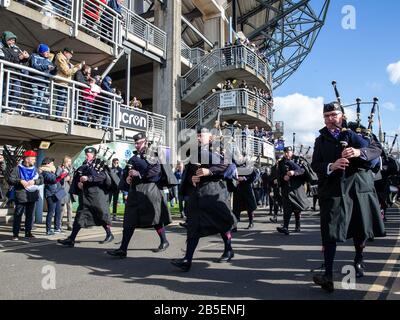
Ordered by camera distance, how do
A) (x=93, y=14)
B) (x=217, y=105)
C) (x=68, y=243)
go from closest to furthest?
(x=68, y=243)
(x=93, y=14)
(x=217, y=105)

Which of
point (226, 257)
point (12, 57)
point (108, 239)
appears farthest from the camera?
point (12, 57)

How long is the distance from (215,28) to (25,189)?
22.1 m

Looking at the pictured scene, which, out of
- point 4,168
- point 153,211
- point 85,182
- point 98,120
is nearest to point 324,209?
point 153,211

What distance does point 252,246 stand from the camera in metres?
A: 7.84

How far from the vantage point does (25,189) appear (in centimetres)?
856

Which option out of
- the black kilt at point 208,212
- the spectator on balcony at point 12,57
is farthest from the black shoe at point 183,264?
the spectator on balcony at point 12,57

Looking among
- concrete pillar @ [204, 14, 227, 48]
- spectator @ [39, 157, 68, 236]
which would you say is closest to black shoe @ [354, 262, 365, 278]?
spectator @ [39, 157, 68, 236]

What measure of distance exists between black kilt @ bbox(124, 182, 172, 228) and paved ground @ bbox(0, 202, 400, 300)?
1.92 ft

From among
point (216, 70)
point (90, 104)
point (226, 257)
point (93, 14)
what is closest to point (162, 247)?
point (226, 257)

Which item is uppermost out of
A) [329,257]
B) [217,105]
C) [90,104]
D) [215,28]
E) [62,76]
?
[215,28]

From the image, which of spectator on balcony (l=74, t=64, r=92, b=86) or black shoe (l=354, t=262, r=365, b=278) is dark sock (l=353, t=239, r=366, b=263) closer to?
black shoe (l=354, t=262, r=365, b=278)

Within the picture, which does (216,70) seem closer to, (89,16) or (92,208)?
(89,16)

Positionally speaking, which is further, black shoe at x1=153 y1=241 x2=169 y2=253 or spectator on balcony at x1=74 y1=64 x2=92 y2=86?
spectator on balcony at x1=74 y1=64 x2=92 y2=86

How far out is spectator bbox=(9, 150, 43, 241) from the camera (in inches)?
336
